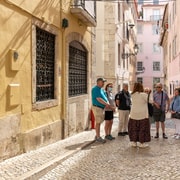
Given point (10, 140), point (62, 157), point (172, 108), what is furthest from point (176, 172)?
point (172, 108)

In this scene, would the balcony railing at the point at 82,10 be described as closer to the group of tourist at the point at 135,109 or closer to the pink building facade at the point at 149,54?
the group of tourist at the point at 135,109

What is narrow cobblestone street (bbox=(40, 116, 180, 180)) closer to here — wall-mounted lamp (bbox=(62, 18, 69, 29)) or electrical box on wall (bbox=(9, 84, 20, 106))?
electrical box on wall (bbox=(9, 84, 20, 106))

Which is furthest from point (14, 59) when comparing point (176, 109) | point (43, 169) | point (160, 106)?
point (176, 109)

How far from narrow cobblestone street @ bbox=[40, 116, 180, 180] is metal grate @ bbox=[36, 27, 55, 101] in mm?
1799

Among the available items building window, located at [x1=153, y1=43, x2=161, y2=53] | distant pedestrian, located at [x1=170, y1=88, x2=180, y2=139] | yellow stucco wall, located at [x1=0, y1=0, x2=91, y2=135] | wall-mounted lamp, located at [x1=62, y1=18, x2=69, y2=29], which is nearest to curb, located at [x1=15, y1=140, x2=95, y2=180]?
yellow stucco wall, located at [x1=0, y1=0, x2=91, y2=135]

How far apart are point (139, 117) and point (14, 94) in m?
3.22

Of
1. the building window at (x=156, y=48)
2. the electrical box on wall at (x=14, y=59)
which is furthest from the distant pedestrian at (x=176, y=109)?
the building window at (x=156, y=48)

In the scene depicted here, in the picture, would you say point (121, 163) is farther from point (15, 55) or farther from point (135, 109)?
point (15, 55)

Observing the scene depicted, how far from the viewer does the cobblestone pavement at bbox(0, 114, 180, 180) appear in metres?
6.17

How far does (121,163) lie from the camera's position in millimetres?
7156

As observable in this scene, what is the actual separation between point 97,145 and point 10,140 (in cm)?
284

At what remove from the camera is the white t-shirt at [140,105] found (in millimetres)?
8820

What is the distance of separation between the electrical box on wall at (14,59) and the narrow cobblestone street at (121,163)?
214 centimetres

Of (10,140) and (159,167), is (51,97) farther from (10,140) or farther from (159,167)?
(159,167)
